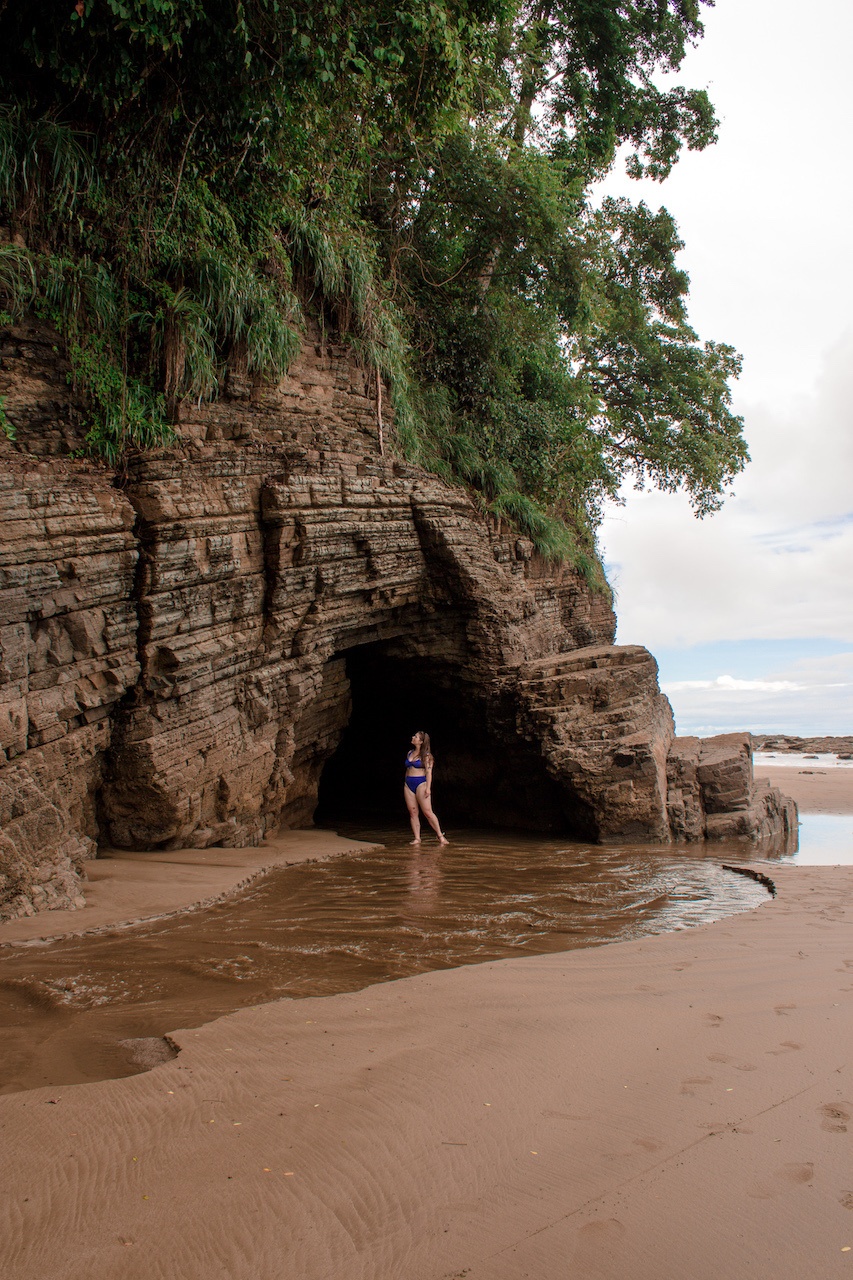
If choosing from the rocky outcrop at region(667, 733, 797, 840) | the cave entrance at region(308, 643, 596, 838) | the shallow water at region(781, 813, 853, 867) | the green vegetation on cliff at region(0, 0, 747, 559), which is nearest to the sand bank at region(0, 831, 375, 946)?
the cave entrance at region(308, 643, 596, 838)

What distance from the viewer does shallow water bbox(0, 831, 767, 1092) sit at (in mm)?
3959

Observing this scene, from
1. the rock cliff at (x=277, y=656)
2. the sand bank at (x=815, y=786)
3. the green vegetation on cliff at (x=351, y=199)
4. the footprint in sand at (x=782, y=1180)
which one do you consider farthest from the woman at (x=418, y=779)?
the sand bank at (x=815, y=786)

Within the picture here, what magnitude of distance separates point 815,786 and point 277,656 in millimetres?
18694

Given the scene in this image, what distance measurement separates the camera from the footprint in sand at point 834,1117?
9.69ft

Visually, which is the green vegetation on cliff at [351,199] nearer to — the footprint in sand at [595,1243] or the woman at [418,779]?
the woman at [418,779]

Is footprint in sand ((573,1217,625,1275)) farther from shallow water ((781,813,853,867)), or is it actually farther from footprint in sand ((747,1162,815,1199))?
shallow water ((781,813,853,867))

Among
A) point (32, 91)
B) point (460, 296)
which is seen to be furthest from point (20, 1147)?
point (460, 296)

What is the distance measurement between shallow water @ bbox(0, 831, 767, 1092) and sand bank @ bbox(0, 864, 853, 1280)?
0.40m

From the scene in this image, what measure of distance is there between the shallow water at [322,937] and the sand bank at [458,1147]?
0.40 metres

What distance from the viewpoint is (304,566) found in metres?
9.59

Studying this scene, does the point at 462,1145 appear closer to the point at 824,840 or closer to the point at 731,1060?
the point at 731,1060

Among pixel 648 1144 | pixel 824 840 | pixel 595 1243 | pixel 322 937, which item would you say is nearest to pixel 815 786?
pixel 824 840

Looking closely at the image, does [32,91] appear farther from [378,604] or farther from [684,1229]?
[684,1229]

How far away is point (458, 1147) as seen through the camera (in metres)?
2.88
